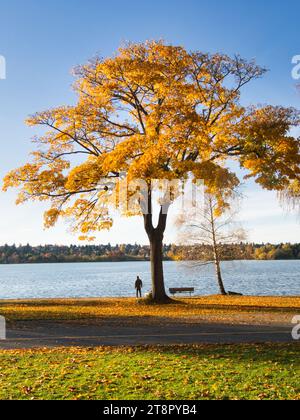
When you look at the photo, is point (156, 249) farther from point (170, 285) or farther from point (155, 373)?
point (170, 285)

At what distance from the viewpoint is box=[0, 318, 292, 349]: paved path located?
15.4 meters

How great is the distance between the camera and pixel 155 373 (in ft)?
36.9

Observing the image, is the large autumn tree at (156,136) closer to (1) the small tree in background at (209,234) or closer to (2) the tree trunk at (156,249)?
(2) the tree trunk at (156,249)

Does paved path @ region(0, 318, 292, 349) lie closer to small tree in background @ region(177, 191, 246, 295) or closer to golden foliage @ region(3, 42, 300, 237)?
golden foliage @ region(3, 42, 300, 237)

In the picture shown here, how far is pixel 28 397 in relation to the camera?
968cm

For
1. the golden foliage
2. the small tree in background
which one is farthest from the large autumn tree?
the small tree in background

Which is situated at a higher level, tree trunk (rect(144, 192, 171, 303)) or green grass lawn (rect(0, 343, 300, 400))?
tree trunk (rect(144, 192, 171, 303))

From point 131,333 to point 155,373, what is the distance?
19.3 ft

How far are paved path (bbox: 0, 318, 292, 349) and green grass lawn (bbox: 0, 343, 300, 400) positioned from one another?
3.79 feet

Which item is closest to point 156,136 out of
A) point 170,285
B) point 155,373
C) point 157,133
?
point 157,133

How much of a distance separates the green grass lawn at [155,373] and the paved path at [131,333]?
1.15 meters

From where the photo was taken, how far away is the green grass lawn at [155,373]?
9.82 m

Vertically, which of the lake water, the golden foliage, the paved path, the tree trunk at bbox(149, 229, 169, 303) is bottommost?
the lake water
